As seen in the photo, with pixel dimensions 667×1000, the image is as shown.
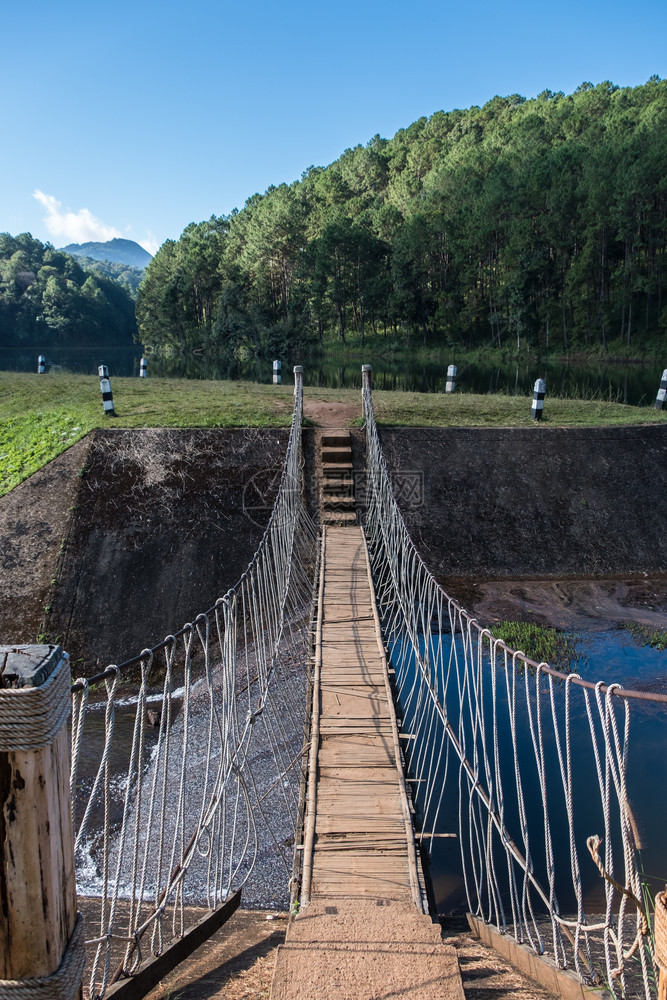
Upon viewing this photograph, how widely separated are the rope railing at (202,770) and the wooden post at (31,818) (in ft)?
1.93

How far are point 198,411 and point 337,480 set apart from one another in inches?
118

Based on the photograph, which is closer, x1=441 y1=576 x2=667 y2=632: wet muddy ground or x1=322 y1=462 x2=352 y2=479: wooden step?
x1=441 y1=576 x2=667 y2=632: wet muddy ground

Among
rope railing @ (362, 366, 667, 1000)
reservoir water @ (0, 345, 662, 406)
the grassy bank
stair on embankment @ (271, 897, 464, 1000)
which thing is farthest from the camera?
reservoir water @ (0, 345, 662, 406)

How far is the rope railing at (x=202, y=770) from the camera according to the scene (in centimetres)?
341

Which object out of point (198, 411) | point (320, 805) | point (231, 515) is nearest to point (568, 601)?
point (231, 515)

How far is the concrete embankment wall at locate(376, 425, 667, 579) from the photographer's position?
8.95 metres

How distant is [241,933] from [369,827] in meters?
0.84

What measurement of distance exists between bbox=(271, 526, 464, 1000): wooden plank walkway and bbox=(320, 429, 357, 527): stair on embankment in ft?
10.1

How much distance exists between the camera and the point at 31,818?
1479 mm

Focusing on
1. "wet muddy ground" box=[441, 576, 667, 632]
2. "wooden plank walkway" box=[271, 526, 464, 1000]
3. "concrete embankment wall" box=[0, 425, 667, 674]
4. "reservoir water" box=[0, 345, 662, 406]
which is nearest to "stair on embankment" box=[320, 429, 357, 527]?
"concrete embankment wall" box=[0, 425, 667, 674]

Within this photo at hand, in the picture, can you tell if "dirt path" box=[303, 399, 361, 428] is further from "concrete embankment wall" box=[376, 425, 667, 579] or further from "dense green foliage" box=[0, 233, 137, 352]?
"dense green foliage" box=[0, 233, 137, 352]

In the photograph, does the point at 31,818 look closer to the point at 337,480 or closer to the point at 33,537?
the point at 33,537

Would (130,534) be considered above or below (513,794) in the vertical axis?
above

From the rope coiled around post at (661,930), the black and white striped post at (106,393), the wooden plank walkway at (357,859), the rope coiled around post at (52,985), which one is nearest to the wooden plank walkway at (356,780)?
the wooden plank walkway at (357,859)
